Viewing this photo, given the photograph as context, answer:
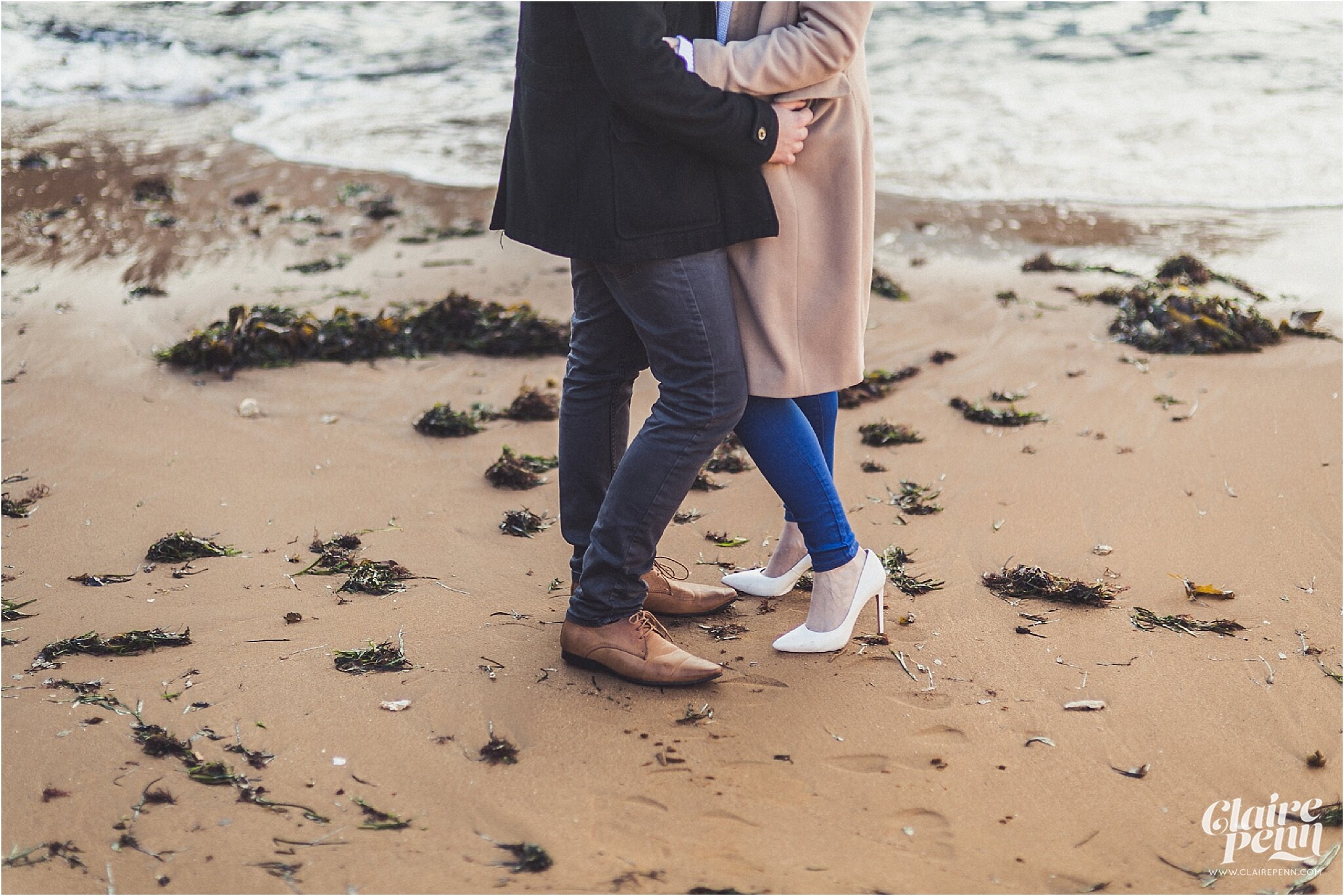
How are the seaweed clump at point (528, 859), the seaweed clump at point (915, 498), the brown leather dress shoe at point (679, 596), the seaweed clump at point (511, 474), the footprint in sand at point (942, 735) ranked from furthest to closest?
1. the seaweed clump at point (511, 474)
2. the seaweed clump at point (915, 498)
3. the brown leather dress shoe at point (679, 596)
4. the footprint in sand at point (942, 735)
5. the seaweed clump at point (528, 859)

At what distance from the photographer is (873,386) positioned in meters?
4.20

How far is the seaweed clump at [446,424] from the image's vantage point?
3809 mm

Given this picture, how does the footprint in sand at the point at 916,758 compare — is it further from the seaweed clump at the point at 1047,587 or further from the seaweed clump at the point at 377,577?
the seaweed clump at the point at 377,577

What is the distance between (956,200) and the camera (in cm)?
699

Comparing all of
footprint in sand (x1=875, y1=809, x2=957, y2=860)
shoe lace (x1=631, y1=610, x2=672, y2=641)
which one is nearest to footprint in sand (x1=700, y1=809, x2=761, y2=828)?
footprint in sand (x1=875, y1=809, x2=957, y2=860)

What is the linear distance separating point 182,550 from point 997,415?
2.86 m

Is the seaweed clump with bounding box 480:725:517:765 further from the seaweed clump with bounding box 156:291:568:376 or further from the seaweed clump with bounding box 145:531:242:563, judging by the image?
the seaweed clump with bounding box 156:291:568:376

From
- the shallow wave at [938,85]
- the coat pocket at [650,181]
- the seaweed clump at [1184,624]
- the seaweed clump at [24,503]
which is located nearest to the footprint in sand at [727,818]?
the coat pocket at [650,181]

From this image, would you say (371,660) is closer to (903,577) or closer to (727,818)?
(727,818)

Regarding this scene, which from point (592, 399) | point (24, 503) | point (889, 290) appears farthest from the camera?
point (889, 290)

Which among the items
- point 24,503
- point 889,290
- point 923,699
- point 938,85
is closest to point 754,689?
point 923,699

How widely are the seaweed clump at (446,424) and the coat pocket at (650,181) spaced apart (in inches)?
77.2

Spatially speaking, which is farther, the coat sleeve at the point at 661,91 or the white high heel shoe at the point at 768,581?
the white high heel shoe at the point at 768,581

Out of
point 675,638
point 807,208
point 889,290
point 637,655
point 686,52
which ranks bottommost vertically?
point 675,638
